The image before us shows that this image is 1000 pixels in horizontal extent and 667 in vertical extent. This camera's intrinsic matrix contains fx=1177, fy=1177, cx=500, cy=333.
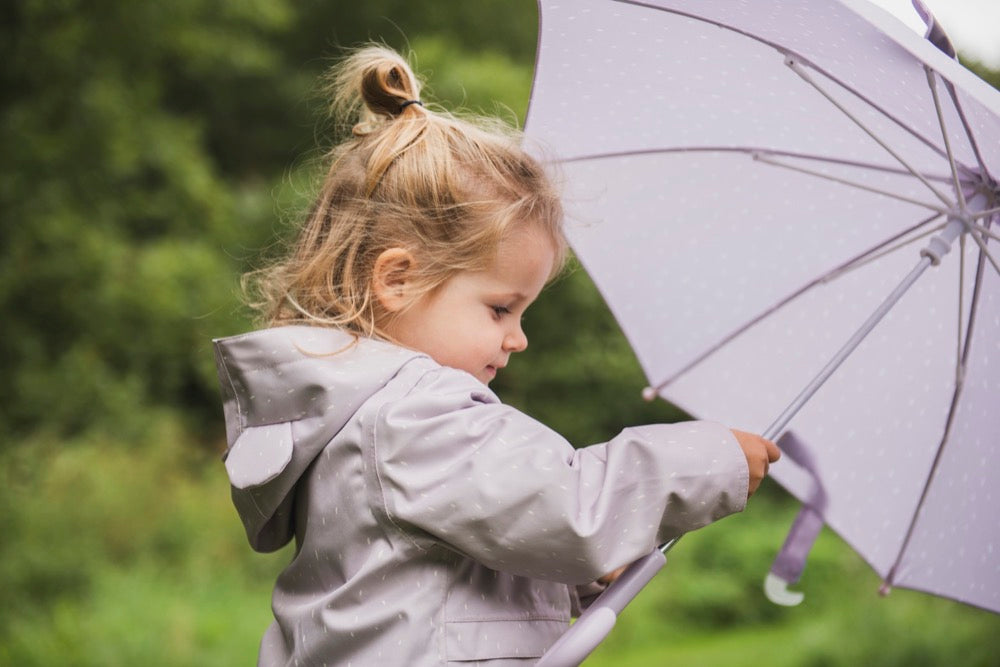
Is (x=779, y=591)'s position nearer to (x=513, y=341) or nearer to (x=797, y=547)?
(x=797, y=547)

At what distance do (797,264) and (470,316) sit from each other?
2.94 feet

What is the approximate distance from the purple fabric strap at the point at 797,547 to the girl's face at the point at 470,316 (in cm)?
78

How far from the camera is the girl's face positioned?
6.30 ft

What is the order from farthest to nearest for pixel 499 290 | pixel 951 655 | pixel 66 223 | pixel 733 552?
1. pixel 733 552
2. pixel 66 223
3. pixel 951 655
4. pixel 499 290

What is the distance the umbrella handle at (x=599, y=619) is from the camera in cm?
166

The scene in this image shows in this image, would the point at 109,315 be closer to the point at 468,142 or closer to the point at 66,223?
the point at 66,223

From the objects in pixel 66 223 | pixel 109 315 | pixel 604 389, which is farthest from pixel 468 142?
pixel 604 389

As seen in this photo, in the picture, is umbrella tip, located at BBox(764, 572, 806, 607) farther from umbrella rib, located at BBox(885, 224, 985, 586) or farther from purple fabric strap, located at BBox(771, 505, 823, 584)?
umbrella rib, located at BBox(885, 224, 985, 586)

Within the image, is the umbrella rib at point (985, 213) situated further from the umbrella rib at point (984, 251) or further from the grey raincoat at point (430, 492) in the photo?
the grey raincoat at point (430, 492)

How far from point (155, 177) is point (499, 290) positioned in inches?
317

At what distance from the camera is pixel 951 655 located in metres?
5.68

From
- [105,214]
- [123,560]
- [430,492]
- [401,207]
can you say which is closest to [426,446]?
[430,492]

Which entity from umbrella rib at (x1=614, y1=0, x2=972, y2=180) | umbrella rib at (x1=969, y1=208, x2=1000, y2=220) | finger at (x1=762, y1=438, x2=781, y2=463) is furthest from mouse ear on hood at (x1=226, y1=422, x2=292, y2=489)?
umbrella rib at (x1=969, y1=208, x2=1000, y2=220)

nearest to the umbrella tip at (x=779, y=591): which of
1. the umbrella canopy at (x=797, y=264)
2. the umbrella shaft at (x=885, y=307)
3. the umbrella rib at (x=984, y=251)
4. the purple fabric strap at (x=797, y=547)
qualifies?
the purple fabric strap at (x=797, y=547)
